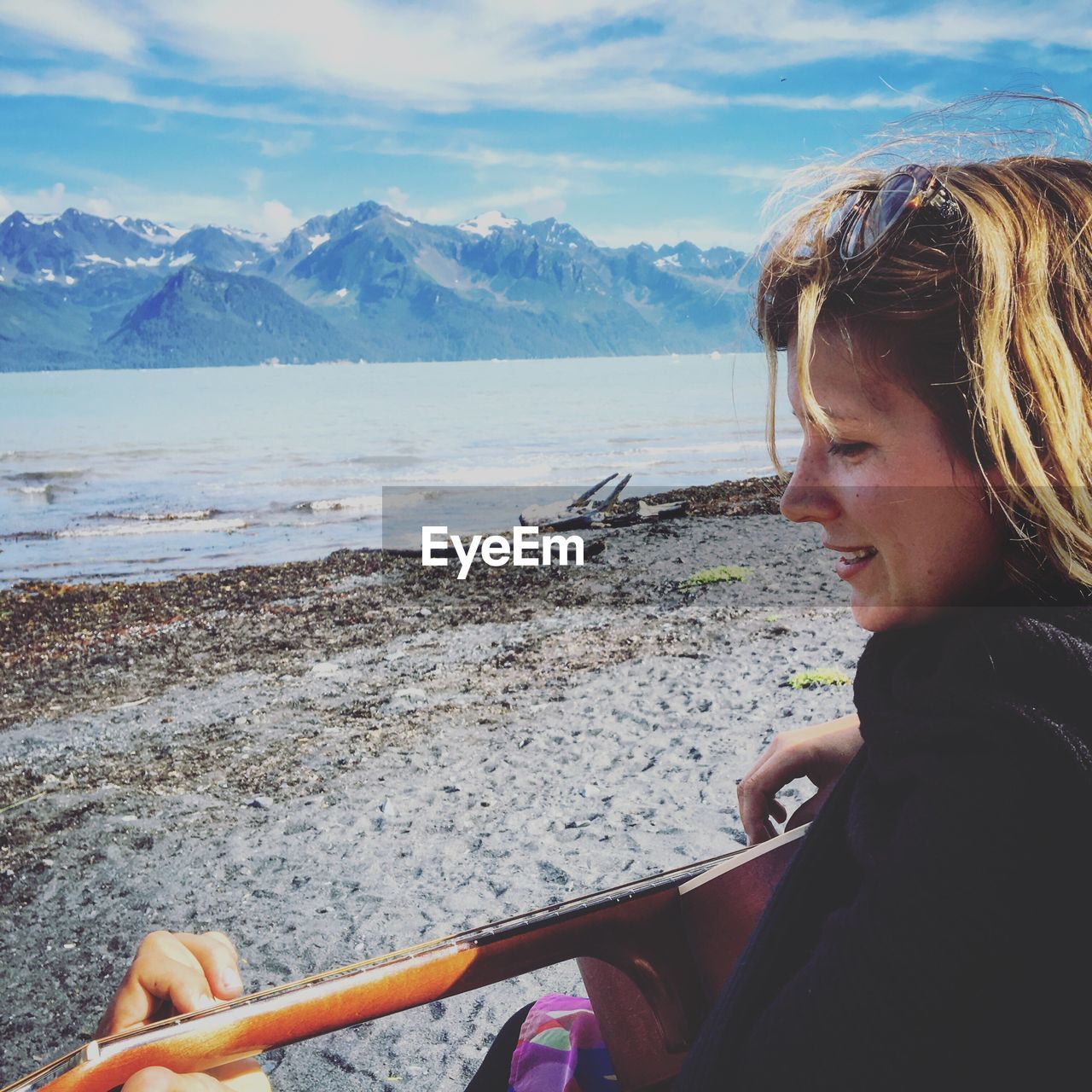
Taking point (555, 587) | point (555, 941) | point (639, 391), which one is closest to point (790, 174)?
point (555, 941)

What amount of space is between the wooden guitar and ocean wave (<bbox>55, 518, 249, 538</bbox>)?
22.3 metres

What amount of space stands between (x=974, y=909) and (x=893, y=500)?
20.2 inches

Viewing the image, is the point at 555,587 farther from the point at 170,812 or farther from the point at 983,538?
the point at 983,538

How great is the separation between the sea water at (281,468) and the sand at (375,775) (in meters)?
2.86

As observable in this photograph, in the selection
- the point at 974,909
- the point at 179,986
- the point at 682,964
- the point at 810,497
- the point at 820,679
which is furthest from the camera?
the point at 820,679

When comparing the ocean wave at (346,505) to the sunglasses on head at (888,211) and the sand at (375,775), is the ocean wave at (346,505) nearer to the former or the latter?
the sand at (375,775)

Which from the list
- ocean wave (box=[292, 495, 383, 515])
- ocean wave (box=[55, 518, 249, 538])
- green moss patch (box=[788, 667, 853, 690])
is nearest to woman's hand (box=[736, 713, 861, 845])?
green moss patch (box=[788, 667, 853, 690])

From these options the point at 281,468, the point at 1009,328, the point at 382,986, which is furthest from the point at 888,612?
the point at 281,468

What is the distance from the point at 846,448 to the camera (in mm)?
1341

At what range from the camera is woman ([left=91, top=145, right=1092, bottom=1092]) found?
102 centimetres

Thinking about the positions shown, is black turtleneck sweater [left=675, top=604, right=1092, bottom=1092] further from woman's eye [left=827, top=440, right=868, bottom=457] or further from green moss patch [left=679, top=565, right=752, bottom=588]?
green moss patch [left=679, top=565, right=752, bottom=588]

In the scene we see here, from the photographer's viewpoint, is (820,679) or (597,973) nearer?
(597,973)

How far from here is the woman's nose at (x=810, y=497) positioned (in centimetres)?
137

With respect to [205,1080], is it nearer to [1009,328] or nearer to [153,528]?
[1009,328]
